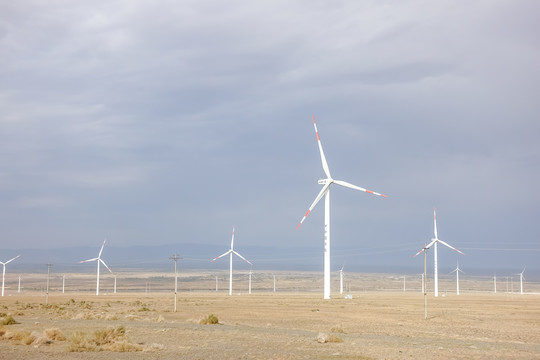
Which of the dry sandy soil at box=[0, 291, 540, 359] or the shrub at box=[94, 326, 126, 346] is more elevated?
the shrub at box=[94, 326, 126, 346]

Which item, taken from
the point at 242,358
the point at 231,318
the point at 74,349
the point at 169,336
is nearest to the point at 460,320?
the point at 231,318

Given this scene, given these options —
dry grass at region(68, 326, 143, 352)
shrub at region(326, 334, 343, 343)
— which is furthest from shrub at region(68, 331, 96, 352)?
shrub at region(326, 334, 343, 343)

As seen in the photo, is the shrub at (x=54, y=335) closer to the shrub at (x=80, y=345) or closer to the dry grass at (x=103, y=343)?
the dry grass at (x=103, y=343)

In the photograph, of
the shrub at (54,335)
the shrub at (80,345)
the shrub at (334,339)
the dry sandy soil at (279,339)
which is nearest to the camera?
the dry sandy soil at (279,339)

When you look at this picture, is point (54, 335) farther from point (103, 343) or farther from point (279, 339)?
point (279, 339)

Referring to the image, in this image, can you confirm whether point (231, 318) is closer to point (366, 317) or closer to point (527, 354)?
point (366, 317)

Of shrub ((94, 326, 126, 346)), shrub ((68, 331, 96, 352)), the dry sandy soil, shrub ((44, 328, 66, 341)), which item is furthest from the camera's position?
shrub ((44, 328, 66, 341))

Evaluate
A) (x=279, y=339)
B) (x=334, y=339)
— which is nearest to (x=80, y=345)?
(x=279, y=339)

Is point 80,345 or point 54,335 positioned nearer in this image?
point 80,345

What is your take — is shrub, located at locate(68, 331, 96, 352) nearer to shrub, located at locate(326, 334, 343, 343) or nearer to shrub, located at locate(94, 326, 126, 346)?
shrub, located at locate(94, 326, 126, 346)

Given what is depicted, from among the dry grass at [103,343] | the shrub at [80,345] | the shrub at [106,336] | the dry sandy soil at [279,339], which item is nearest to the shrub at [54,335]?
the dry sandy soil at [279,339]

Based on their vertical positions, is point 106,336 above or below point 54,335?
above

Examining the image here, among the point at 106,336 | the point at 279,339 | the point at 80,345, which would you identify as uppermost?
the point at 106,336

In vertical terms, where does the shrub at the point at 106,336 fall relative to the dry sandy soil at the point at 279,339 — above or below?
above
